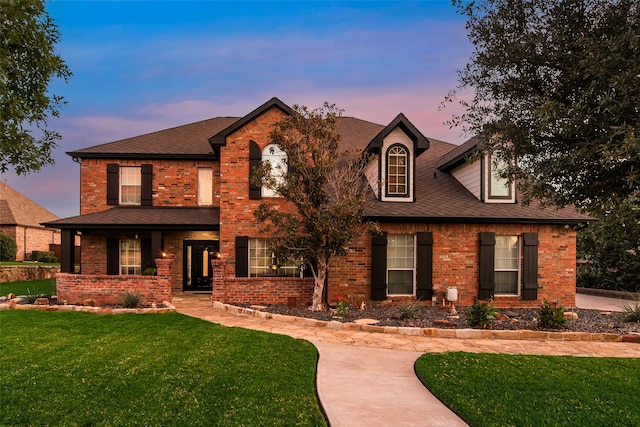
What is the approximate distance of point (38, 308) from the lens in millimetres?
11664

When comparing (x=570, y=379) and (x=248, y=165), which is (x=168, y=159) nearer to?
(x=248, y=165)

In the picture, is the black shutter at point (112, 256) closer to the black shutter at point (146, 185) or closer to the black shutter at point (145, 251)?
the black shutter at point (145, 251)

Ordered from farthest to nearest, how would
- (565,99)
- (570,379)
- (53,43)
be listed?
(53,43) < (565,99) < (570,379)

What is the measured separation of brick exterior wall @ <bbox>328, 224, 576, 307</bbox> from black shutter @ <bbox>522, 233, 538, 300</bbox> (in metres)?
0.24

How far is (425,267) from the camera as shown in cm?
1285

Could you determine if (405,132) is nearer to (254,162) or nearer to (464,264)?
(464,264)

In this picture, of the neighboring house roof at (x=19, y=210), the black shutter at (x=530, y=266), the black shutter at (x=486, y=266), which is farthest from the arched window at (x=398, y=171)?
the neighboring house roof at (x=19, y=210)

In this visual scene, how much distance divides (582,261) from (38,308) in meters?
26.9

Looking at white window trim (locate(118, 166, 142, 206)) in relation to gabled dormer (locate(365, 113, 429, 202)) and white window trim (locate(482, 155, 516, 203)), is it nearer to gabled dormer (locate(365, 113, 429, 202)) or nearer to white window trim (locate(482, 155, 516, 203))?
gabled dormer (locate(365, 113, 429, 202))

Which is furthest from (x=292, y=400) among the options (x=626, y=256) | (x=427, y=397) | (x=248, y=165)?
(x=626, y=256)

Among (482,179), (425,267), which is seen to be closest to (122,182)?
(425,267)

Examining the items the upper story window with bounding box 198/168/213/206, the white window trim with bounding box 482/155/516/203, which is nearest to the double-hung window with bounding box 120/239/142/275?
the upper story window with bounding box 198/168/213/206

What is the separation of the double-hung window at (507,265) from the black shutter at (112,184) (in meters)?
15.5

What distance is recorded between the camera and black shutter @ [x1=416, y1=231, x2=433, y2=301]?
42.2 feet
